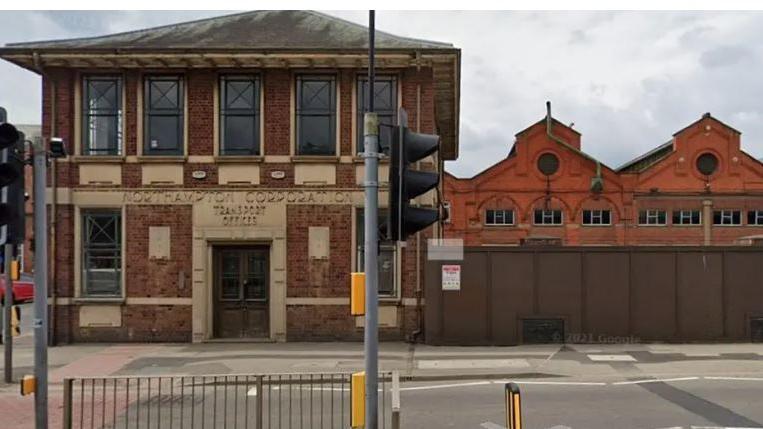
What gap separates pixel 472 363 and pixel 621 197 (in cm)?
4010

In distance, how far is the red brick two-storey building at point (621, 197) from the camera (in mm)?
47938

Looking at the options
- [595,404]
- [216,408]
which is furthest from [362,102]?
[595,404]

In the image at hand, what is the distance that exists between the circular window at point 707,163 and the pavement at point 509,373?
38.7m

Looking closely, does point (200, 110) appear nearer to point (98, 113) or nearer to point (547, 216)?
point (98, 113)

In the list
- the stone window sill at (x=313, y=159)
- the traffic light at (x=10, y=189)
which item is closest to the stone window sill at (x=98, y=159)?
the stone window sill at (x=313, y=159)

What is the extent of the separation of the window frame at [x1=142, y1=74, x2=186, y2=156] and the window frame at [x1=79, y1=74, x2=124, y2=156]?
555 millimetres

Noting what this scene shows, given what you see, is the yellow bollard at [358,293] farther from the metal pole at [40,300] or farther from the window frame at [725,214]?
the window frame at [725,214]

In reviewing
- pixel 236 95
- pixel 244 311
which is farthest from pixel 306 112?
pixel 244 311

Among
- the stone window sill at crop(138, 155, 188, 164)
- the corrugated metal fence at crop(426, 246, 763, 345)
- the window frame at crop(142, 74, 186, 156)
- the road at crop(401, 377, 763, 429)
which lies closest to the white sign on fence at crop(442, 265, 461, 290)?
the corrugated metal fence at crop(426, 246, 763, 345)

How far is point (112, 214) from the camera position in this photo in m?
15.1

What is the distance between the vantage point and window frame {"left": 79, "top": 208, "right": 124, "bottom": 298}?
1504 centimetres

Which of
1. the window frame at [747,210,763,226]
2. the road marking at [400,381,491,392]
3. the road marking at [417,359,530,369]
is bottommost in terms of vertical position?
→ the road marking at [400,381,491,392]

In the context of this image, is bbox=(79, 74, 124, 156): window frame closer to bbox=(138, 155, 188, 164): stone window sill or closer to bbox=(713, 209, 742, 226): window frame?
bbox=(138, 155, 188, 164): stone window sill

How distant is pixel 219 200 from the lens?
14820 millimetres
